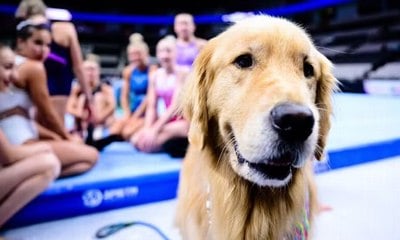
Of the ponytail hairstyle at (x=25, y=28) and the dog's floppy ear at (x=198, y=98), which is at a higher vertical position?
the ponytail hairstyle at (x=25, y=28)

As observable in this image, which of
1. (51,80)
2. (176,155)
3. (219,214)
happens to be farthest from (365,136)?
(51,80)

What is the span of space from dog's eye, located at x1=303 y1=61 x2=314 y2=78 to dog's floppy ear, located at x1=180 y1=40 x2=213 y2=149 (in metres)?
0.34

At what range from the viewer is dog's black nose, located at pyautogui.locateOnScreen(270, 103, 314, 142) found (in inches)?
35.4

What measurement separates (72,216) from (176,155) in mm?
1019

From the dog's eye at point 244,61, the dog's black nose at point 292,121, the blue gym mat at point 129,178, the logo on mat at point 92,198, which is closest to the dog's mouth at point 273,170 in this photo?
the dog's black nose at point 292,121

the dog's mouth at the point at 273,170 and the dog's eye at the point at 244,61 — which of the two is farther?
the dog's eye at the point at 244,61

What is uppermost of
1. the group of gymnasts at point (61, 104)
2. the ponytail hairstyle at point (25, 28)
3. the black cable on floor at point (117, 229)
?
the ponytail hairstyle at point (25, 28)

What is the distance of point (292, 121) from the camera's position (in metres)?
0.92

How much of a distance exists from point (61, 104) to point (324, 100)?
227 centimetres

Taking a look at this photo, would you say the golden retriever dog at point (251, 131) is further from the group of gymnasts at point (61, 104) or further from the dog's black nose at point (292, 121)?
the group of gymnasts at point (61, 104)

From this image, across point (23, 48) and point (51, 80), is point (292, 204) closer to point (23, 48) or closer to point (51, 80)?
point (23, 48)

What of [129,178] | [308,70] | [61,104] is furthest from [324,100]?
[61,104]

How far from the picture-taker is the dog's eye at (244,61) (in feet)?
3.85

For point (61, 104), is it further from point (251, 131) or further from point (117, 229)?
point (251, 131)
